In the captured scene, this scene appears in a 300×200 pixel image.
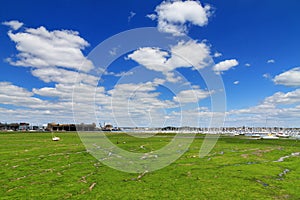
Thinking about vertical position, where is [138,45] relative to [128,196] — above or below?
above

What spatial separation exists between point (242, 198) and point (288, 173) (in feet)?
41.0

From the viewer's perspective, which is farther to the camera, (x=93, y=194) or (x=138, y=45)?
(x=138, y=45)

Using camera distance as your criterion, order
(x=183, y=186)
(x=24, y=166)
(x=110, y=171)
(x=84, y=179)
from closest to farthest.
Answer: (x=183, y=186) → (x=84, y=179) → (x=110, y=171) → (x=24, y=166)

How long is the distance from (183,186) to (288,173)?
13648 millimetres

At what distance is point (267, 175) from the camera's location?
26.3 meters

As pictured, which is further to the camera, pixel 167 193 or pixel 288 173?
pixel 288 173

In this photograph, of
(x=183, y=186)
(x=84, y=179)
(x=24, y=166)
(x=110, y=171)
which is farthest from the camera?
(x=24, y=166)

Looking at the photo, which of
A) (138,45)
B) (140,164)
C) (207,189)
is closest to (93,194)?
(207,189)

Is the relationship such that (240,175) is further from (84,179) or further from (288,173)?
(84,179)

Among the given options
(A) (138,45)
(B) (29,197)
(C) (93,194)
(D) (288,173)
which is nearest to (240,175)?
(D) (288,173)

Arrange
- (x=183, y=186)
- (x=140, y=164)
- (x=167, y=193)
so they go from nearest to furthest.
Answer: (x=167, y=193)
(x=183, y=186)
(x=140, y=164)

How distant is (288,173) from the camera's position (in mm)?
27688

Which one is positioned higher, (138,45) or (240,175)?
(138,45)

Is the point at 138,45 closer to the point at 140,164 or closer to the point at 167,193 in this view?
the point at 140,164
